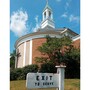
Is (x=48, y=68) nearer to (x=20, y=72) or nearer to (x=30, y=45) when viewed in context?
(x=20, y=72)

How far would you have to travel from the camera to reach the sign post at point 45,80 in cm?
132

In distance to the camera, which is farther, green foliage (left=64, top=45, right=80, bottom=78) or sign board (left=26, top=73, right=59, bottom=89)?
green foliage (left=64, top=45, right=80, bottom=78)

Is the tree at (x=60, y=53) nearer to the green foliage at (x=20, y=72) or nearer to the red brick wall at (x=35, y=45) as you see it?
the green foliage at (x=20, y=72)

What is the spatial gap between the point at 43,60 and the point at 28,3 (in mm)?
2725

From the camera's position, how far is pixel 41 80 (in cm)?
136

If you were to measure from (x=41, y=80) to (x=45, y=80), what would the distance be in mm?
31

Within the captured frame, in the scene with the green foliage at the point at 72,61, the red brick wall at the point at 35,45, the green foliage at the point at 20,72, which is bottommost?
the green foliage at the point at 20,72

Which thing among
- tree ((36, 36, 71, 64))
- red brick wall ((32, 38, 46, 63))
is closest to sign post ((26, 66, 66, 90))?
tree ((36, 36, 71, 64))

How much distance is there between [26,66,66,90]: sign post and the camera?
1.32m

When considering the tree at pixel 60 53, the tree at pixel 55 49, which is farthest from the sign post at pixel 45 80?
the tree at pixel 55 49

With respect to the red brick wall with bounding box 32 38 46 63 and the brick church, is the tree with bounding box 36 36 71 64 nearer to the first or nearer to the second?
the brick church

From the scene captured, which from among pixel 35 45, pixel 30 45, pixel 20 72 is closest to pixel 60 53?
pixel 20 72
